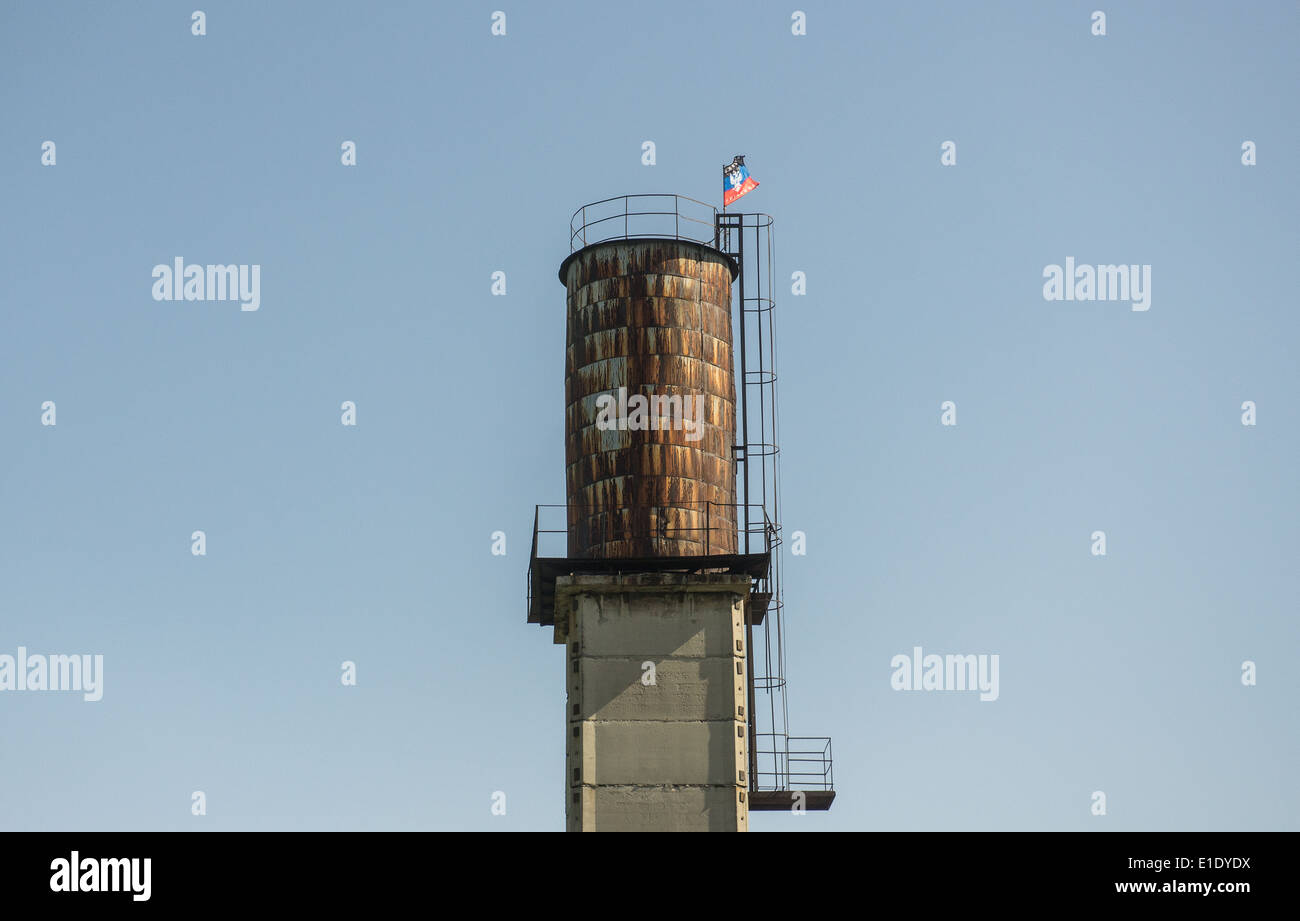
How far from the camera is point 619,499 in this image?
35.2 m

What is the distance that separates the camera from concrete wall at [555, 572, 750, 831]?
3247 centimetres

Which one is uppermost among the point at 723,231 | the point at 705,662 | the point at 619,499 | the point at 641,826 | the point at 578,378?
the point at 723,231

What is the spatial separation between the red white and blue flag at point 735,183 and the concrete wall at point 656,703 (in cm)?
978

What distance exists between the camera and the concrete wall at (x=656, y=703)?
3247cm

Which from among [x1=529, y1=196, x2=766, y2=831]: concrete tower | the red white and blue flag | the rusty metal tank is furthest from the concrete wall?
the red white and blue flag

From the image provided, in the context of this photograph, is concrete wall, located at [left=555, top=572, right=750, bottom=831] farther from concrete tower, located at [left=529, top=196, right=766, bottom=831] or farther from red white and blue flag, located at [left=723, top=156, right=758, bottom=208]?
red white and blue flag, located at [left=723, top=156, right=758, bottom=208]

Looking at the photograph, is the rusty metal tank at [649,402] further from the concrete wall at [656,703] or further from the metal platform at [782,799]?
the metal platform at [782,799]

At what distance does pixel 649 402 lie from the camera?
35.7m

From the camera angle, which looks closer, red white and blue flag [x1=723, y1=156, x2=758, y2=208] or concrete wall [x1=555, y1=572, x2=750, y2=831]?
concrete wall [x1=555, y1=572, x2=750, y2=831]

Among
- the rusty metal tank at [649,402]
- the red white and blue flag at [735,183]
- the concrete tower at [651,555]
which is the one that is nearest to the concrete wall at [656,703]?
the concrete tower at [651,555]

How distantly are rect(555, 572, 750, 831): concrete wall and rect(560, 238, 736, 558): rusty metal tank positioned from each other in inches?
45.8
